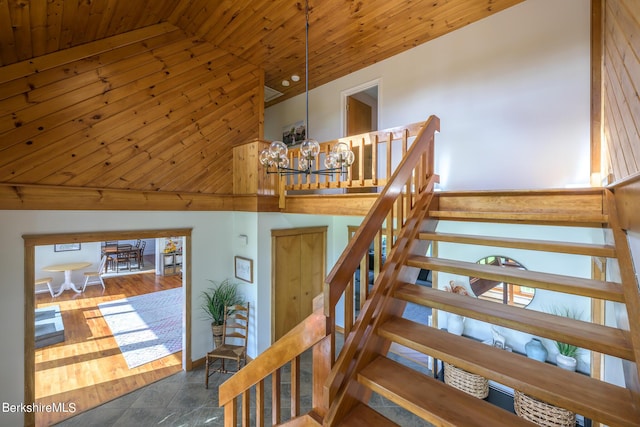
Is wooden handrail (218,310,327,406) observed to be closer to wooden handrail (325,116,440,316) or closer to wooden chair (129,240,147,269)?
wooden handrail (325,116,440,316)

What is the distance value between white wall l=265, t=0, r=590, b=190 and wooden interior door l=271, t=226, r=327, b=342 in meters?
2.39

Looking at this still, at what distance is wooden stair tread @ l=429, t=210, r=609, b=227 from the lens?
5.58ft

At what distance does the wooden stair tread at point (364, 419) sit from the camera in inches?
47.5

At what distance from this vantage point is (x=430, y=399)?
117cm

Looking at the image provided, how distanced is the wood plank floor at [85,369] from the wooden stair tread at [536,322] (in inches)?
161

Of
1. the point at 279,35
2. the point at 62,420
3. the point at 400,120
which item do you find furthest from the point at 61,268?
the point at 400,120

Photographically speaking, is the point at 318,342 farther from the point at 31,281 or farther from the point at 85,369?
the point at 85,369

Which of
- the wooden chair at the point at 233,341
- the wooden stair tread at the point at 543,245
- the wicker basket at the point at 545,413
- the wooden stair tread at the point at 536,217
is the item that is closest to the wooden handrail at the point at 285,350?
the wooden stair tread at the point at 543,245

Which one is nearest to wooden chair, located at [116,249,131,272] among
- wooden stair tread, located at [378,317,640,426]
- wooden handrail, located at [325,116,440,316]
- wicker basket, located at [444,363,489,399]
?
wicker basket, located at [444,363,489,399]

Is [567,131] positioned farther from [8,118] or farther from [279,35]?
[8,118]

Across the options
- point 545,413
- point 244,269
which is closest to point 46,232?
point 244,269

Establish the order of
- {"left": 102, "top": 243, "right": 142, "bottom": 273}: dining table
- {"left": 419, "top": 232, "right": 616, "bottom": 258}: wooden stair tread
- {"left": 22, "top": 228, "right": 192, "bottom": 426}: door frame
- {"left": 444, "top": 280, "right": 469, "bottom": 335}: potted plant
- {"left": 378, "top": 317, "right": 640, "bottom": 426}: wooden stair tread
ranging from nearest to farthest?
{"left": 378, "top": 317, "right": 640, "bottom": 426}: wooden stair tread < {"left": 419, "top": 232, "right": 616, "bottom": 258}: wooden stair tread < {"left": 22, "top": 228, "right": 192, "bottom": 426}: door frame < {"left": 444, "top": 280, "right": 469, "bottom": 335}: potted plant < {"left": 102, "top": 243, "right": 142, "bottom": 273}: dining table

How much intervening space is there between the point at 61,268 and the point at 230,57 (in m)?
6.99

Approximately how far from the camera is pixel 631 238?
4.18ft
